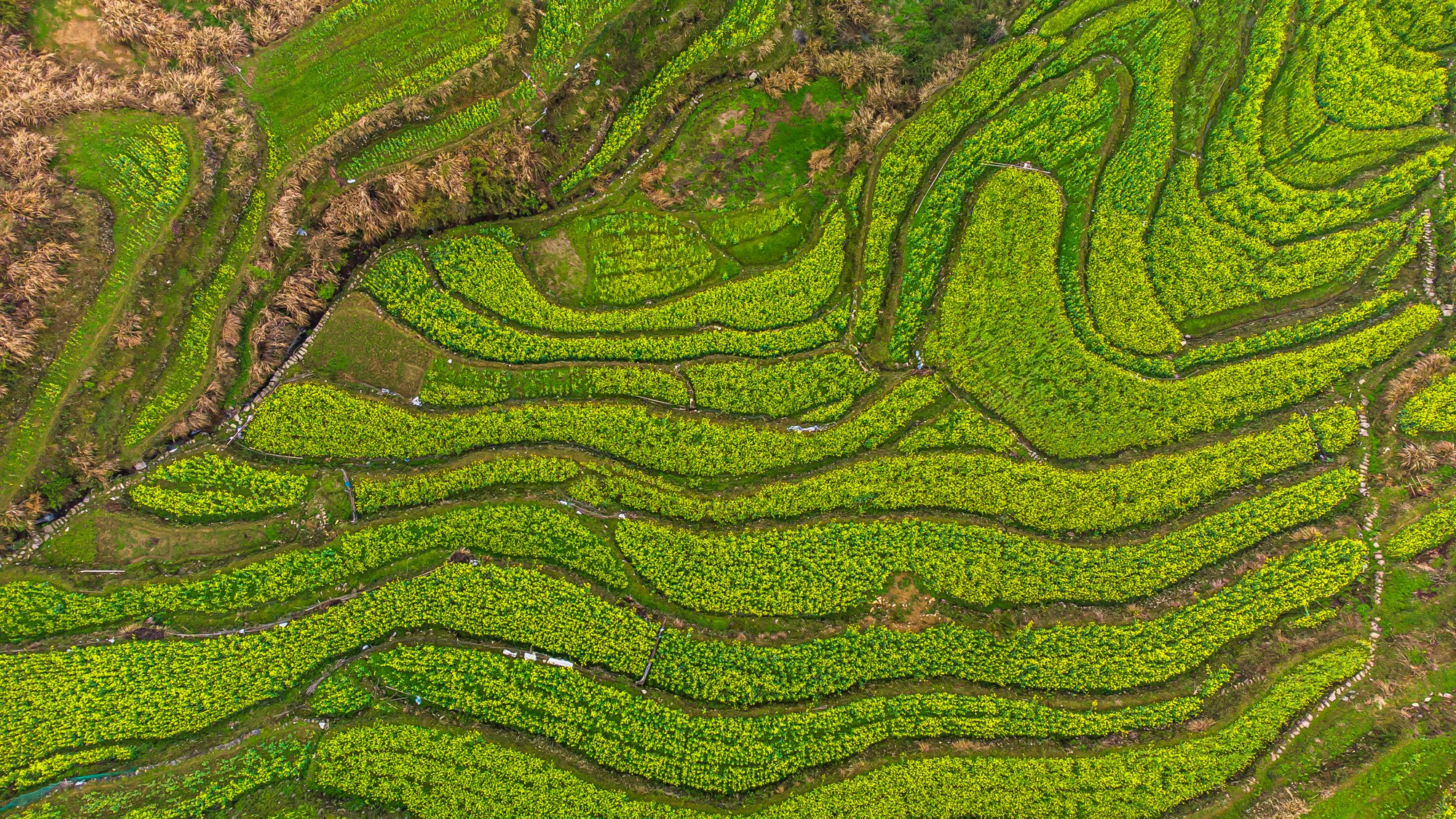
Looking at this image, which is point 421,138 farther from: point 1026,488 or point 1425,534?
point 1425,534

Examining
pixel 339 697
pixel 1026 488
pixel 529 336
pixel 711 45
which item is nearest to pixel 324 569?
pixel 339 697

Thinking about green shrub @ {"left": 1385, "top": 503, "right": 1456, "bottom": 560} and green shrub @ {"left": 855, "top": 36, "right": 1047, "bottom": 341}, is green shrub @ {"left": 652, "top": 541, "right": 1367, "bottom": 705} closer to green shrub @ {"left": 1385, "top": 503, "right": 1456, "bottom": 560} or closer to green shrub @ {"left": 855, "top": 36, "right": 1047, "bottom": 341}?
green shrub @ {"left": 1385, "top": 503, "right": 1456, "bottom": 560}

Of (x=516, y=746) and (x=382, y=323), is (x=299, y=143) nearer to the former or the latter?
(x=382, y=323)

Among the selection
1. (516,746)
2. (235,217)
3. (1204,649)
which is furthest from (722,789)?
(235,217)

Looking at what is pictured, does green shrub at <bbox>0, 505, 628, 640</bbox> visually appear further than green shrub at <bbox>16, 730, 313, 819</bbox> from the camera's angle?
Yes

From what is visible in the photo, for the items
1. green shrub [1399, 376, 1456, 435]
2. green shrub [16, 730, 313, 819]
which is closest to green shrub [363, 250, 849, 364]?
green shrub [16, 730, 313, 819]

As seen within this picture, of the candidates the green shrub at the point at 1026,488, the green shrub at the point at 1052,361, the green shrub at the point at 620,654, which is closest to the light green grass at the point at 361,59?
the green shrub at the point at 1026,488

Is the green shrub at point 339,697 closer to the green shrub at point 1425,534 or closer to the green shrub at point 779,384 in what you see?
the green shrub at point 779,384
